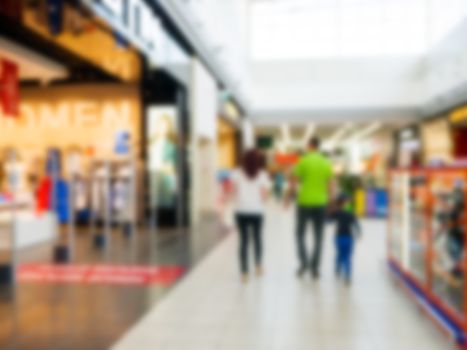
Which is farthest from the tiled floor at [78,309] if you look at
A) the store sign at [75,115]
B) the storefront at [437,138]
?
the storefront at [437,138]

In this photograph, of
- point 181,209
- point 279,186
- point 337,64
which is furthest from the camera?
point 279,186

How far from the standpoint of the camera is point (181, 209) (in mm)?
10430

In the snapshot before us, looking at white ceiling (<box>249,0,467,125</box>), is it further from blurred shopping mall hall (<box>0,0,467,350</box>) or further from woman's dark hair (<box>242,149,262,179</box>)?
woman's dark hair (<box>242,149,262,179</box>)

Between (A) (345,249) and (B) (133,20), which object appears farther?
(B) (133,20)

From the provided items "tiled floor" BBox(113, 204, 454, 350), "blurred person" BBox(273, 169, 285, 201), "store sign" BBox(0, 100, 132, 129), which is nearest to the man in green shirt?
"tiled floor" BBox(113, 204, 454, 350)

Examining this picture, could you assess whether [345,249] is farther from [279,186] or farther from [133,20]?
[279,186]

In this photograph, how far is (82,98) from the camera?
37.4 ft

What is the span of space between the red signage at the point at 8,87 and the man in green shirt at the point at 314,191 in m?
5.41

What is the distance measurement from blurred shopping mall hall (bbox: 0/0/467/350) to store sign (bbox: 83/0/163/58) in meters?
0.03

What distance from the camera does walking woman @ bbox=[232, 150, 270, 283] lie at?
5.37m

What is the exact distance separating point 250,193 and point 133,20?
3.16 metres

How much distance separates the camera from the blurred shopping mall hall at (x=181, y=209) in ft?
11.9

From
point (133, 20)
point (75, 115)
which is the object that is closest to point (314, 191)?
point (133, 20)

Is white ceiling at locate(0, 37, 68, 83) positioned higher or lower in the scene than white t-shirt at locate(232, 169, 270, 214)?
higher
